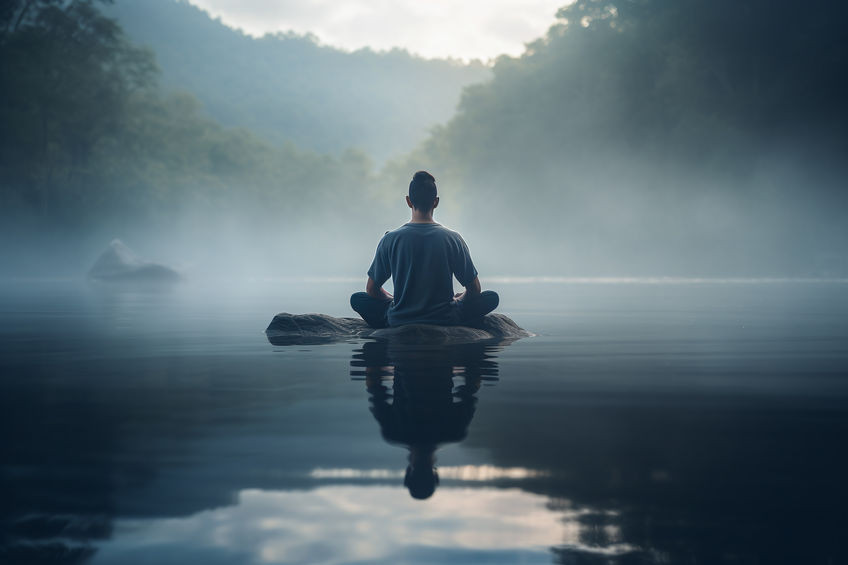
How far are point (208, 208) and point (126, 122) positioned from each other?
16166mm

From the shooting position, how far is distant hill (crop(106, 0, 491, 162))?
11006cm

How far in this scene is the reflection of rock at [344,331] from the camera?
831 cm

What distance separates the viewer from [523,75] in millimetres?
55281

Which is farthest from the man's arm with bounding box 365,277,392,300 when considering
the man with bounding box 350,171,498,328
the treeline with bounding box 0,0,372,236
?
the treeline with bounding box 0,0,372,236

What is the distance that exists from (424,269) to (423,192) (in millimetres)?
731

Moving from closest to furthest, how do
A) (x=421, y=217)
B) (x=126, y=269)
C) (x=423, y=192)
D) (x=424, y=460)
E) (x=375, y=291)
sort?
(x=424, y=460)
(x=423, y=192)
(x=421, y=217)
(x=375, y=291)
(x=126, y=269)

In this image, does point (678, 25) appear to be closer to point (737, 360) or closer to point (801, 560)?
point (737, 360)

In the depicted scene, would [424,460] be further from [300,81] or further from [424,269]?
[300,81]

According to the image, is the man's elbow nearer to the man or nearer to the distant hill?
the man

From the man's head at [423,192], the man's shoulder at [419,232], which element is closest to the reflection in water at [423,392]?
the man's shoulder at [419,232]

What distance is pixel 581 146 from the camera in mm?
48781

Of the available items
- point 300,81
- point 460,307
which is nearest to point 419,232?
point 460,307

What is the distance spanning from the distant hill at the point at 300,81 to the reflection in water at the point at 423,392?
10129cm

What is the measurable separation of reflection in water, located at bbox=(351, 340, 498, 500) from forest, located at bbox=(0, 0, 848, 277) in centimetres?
3554
